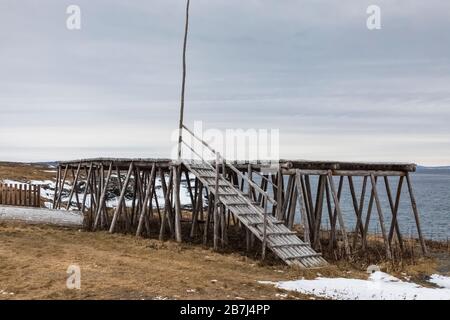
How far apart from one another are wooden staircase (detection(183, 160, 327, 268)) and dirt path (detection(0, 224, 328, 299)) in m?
0.64

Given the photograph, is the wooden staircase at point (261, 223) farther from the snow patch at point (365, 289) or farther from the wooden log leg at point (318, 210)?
the wooden log leg at point (318, 210)

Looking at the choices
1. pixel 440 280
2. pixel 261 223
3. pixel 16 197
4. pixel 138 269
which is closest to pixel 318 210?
pixel 261 223

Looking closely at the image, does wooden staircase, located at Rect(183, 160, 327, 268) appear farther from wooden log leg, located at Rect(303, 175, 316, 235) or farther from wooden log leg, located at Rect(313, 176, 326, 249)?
wooden log leg, located at Rect(303, 175, 316, 235)

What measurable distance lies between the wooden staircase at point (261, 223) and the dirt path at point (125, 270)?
2.10 feet

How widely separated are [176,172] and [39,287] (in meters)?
8.20

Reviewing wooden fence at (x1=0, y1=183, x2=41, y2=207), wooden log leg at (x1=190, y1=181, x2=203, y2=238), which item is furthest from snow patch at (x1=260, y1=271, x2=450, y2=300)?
wooden fence at (x1=0, y1=183, x2=41, y2=207)

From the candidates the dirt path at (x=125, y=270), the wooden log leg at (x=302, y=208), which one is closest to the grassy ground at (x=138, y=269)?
the dirt path at (x=125, y=270)

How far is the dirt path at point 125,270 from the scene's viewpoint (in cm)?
964

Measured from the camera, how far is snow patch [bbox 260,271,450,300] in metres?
9.83

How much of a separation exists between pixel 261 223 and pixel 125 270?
453cm

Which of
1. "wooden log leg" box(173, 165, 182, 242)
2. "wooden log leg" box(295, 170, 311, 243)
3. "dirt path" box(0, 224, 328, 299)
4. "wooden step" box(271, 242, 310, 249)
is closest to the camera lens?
"dirt path" box(0, 224, 328, 299)

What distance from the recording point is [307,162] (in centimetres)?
1605
